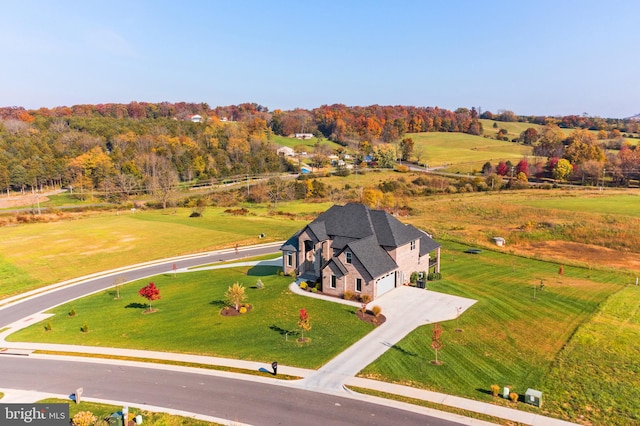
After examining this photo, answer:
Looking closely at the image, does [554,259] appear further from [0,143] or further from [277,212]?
[0,143]

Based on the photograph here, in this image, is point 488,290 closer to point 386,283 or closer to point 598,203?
point 386,283

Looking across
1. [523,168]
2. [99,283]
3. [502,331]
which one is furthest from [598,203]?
[99,283]

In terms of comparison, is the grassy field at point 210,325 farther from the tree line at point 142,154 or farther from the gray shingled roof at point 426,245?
the tree line at point 142,154

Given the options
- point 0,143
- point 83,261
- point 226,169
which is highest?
point 0,143

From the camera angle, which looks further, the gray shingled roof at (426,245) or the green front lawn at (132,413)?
the gray shingled roof at (426,245)

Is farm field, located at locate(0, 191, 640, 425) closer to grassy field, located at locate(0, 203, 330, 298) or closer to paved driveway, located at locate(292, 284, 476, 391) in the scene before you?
grassy field, located at locate(0, 203, 330, 298)

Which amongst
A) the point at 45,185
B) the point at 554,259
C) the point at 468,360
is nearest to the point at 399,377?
the point at 468,360

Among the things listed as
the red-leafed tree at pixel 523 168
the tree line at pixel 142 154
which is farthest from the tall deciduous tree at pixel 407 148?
the red-leafed tree at pixel 523 168
